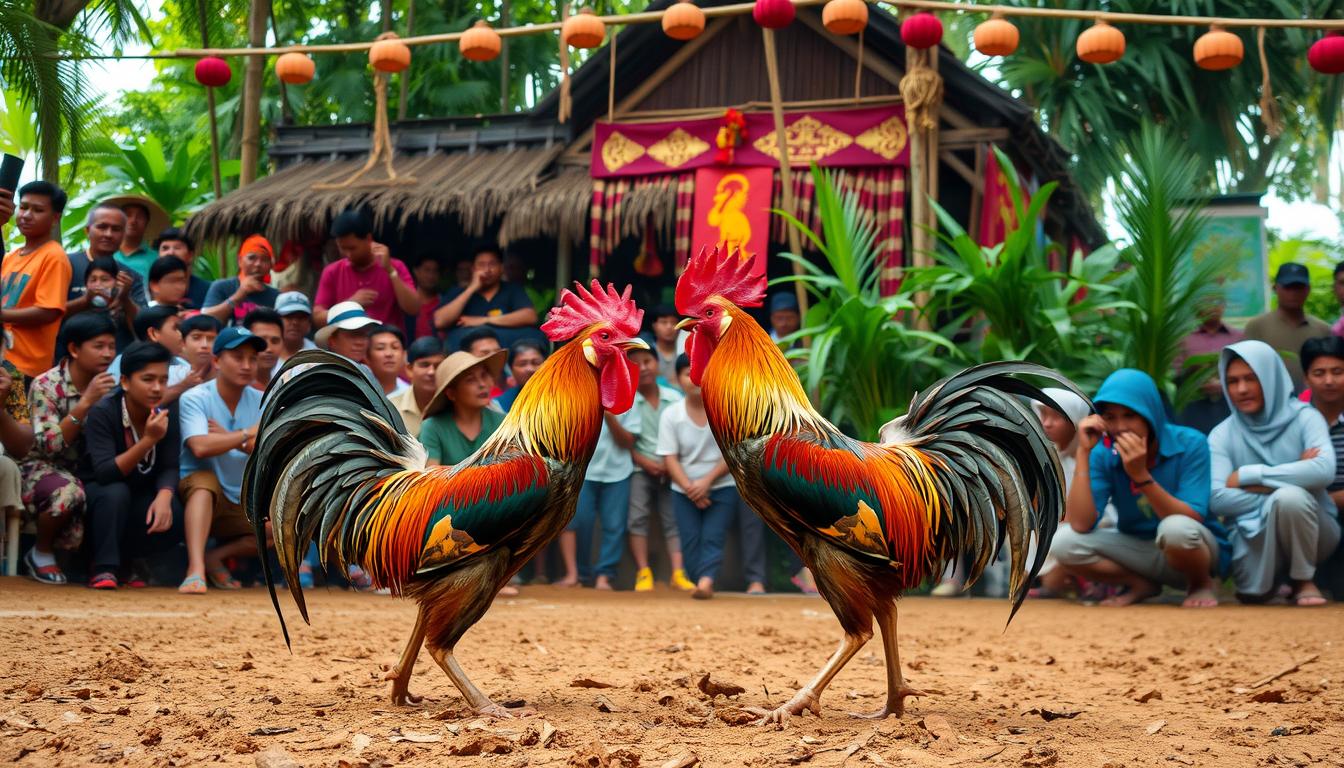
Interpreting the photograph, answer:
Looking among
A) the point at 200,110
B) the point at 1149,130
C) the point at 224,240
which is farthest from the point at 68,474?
the point at 200,110

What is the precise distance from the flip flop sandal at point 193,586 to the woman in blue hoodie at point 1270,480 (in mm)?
6524

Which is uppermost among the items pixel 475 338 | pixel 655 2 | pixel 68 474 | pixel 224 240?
Answer: pixel 655 2

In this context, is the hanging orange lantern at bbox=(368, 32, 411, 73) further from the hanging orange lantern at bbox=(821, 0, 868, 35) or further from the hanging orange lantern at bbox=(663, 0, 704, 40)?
the hanging orange lantern at bbox=(821, 0, 868, 35)

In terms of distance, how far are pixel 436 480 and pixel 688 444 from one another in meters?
5.29

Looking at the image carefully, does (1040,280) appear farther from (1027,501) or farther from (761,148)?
(1027,501)

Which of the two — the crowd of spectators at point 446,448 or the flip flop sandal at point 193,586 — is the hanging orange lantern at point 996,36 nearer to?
the crowd of spectators at point 446,448

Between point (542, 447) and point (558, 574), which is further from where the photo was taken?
point (558, 574)

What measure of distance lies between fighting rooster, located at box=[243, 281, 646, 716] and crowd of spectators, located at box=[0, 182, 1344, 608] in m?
2.70

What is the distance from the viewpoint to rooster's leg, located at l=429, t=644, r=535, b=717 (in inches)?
163

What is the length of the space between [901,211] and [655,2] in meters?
3.32

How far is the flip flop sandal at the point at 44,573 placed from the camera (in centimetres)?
759

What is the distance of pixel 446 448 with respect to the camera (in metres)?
7.59

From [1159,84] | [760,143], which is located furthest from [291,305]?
[1159,84]

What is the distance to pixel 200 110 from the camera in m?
25.6
